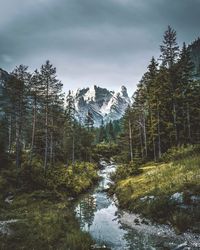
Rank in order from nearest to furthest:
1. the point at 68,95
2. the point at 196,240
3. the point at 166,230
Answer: the point at 196,240, the point at 166,230, the point at 68,95

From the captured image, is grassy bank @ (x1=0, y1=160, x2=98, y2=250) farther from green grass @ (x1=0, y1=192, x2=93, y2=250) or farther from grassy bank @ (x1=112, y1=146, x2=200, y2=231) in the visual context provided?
grassy bank @ (x1=112, y1=146, x2=200, y2=231)

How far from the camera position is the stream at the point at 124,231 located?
572 inches

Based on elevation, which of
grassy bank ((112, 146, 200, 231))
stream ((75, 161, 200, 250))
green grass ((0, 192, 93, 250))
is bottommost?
stream ((75, 161, 200, 250))

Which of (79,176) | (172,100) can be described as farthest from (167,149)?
(79,176)

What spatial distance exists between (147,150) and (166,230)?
32896mm

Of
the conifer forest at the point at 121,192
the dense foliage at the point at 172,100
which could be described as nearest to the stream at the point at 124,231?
the conifer forest at the point at 121,192

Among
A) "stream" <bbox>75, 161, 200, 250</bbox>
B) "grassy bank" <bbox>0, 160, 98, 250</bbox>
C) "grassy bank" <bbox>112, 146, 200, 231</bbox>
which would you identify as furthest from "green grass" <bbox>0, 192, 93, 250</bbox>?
"grassy bank" <bbox>112, 146, 200, 231</bbox>

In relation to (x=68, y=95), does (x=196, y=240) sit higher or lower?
lower

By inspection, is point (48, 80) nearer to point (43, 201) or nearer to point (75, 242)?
point (43, 201)

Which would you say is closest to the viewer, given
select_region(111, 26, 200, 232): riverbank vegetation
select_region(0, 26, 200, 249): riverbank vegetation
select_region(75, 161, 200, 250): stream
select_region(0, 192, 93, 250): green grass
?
select_region(0, 192, 93, 250): green grass

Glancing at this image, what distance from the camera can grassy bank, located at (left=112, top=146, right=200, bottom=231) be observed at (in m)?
16.7

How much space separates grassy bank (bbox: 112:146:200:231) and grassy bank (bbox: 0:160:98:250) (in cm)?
537

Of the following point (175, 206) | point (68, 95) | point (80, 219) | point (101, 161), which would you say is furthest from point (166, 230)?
point (101, 161)

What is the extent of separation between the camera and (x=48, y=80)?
3769 centimetres
